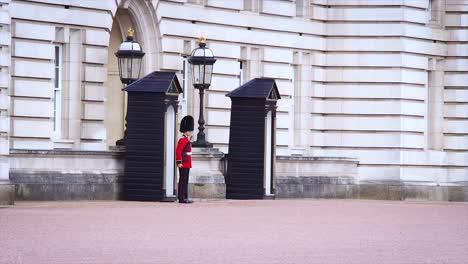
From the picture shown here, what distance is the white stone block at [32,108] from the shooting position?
35844 mm

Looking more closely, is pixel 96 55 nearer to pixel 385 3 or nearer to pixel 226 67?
pixel 226 67

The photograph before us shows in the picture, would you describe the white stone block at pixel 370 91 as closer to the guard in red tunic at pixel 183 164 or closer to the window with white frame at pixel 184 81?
the window with white frame at pixel 184 81

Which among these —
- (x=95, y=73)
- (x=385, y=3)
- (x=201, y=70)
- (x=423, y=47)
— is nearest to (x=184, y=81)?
(x=201, y=70)

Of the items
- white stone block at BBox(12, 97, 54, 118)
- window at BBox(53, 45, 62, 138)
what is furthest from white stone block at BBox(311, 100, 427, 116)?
white stone block at BBox(12, 97, 54, 118)

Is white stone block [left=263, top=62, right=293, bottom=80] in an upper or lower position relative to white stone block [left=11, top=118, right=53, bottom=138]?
upper

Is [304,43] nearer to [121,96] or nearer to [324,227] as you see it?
[121,96]

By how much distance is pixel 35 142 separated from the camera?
36000 mm

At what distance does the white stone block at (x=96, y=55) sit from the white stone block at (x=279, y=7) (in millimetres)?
6370

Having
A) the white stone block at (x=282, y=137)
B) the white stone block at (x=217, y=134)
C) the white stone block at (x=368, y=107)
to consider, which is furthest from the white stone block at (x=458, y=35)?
the white stone block at (x=217, y=134)

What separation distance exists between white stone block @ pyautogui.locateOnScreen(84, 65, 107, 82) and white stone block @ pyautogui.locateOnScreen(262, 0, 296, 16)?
6433mm

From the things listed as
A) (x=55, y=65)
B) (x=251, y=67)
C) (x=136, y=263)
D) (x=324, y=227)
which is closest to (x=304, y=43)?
(x=251, y=67)

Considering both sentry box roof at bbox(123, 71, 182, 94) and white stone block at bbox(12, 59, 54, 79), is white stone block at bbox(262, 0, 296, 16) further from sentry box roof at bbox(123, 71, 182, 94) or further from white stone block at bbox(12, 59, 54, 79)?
sentry box roof at bbox(123, 71, 182, 94)

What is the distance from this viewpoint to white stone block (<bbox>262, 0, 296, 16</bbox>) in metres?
43.4

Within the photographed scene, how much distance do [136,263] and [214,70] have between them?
2172cm
